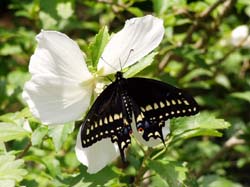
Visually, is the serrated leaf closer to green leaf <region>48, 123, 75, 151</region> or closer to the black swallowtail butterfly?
green leaf <region>48, 123, 75, 151</region>

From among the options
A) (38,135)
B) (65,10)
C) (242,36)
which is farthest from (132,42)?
(242,36)

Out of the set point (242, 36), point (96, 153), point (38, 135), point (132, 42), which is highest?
point (242, 36)

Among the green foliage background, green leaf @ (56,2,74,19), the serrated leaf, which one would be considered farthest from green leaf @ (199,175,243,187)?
green leaf @ (56,2,74,19)

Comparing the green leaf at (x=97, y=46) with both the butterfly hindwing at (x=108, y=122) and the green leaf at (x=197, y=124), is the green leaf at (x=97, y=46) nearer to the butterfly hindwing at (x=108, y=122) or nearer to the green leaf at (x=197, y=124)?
the butterfly hindwing at (x=108, y=122)

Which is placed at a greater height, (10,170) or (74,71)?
(74,71)

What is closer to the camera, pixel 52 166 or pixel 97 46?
pixel 97 46

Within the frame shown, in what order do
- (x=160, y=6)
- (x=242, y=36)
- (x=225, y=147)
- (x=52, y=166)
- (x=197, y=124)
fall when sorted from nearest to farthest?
(x=197, y=124)
(x=52, y=166)
(x=160, y=6)
(x=225, y=147)
(x=242, y=36)

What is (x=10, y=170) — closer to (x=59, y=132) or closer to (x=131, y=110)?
(x=59, y=132)

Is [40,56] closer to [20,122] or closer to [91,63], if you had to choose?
[91,63]
